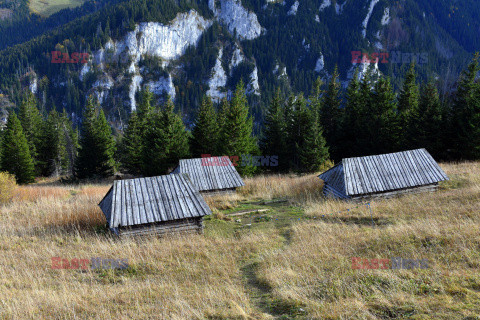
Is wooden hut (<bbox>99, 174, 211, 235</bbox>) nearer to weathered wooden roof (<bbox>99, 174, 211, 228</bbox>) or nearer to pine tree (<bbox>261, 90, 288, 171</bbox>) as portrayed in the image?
weathered wooden roof (<bbox>99, 174, 211, 228</bbox>)

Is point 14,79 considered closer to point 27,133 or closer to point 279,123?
point 27,133

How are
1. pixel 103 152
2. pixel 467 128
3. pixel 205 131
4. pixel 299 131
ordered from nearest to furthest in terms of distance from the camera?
pixel 467 128 → pixel 205 131 → pixel 299 131 → pixel 103 152

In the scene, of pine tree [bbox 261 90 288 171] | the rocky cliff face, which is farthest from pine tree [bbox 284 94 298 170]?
the rocky cliff face

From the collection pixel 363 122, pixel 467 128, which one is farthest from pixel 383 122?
pixel 467 128

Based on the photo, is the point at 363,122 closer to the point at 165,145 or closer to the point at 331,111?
the point at 331,111

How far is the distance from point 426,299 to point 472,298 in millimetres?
753

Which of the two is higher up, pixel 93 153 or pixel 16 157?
pixel 93 153

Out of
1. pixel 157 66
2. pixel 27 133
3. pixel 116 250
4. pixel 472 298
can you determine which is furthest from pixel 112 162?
pixel 157 66

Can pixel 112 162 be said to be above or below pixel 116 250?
above

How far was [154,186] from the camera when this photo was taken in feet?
44.3

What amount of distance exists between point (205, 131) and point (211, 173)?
13.9 meters

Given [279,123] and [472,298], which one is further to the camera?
[279,123]

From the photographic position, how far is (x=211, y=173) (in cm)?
2103

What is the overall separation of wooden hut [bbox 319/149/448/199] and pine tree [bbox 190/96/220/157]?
62.1ft
